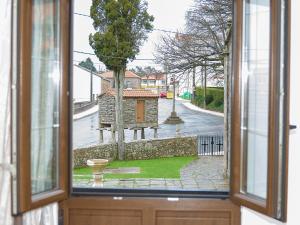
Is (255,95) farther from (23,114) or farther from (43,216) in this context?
(43,216)

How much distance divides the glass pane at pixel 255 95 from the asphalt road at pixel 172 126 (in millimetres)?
7768

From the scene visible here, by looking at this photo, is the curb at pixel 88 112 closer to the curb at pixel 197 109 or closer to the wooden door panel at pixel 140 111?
the wooden door panel at pixel 140 111

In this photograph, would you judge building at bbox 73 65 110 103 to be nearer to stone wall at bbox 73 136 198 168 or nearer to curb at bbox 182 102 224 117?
stone wall at bbox 73 136 198 168

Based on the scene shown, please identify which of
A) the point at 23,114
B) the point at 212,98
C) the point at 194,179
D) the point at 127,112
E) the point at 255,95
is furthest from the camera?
the point at 127,112

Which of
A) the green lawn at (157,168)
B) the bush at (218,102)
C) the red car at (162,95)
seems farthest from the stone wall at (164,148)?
the bush at (218,102)

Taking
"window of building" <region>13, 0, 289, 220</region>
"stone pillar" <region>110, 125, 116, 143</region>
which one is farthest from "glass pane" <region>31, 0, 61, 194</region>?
"stone pillar" <region>110, 125, 116, 143</region>

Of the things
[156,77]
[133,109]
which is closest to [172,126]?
[156,77]

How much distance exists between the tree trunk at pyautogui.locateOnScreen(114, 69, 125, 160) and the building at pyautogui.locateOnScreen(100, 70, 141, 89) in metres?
0.18

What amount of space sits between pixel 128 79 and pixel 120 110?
101cm

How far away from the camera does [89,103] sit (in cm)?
1041

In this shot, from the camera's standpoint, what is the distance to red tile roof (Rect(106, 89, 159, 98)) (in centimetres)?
1078

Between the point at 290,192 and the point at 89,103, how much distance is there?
28.1ft

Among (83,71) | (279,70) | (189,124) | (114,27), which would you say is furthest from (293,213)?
(114,27)

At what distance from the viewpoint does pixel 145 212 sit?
93.2 inches
